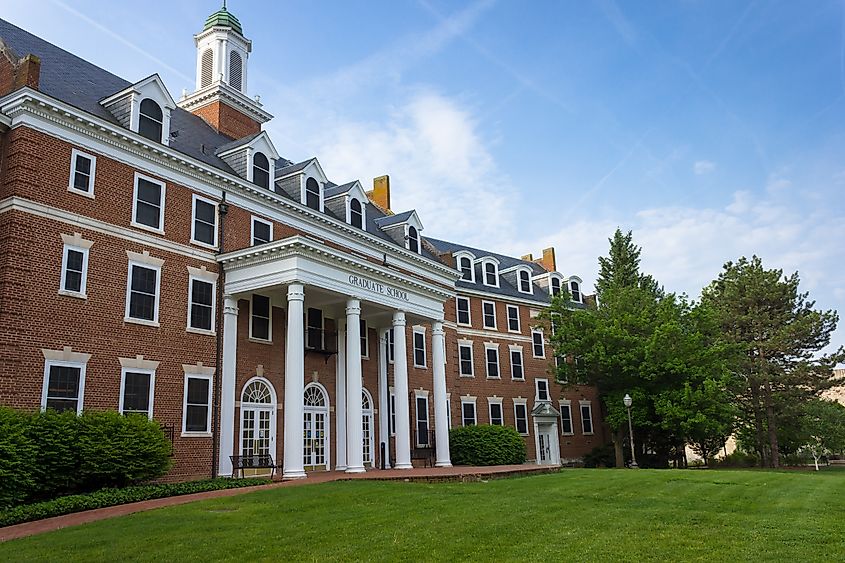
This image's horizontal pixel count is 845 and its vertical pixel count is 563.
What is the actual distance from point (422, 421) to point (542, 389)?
1181 cm

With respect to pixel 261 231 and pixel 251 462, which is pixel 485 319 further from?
pixel 251 462

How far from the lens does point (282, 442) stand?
80.9 feet

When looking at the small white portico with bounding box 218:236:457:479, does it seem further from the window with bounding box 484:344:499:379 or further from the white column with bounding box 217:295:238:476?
the window with bounding box 484:344:499:379

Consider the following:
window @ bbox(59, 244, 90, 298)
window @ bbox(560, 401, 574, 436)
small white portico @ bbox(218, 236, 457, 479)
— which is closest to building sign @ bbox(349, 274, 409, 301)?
small white portico @ bbox(218, 236, 457, 479)

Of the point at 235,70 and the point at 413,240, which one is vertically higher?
the point at 235,70

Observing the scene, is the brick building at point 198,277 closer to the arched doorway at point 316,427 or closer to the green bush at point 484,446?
the arched doorway at point 316,427

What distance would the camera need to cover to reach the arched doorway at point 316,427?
26078mm

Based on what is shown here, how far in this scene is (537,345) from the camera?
4375cm

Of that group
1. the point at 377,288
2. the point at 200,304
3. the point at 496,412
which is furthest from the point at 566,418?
the point at 200,304

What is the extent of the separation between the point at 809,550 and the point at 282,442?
1827cm

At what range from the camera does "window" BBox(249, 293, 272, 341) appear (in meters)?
24.4

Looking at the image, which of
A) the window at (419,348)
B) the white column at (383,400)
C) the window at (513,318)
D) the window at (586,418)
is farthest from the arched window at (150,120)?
the window at (586,418)

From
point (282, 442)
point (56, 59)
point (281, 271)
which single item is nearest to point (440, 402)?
point (282, 442)

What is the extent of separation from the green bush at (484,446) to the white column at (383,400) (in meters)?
3.33
